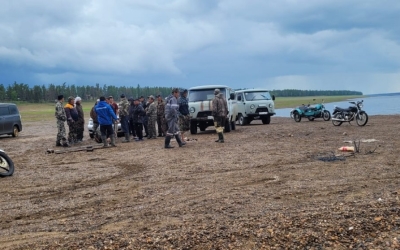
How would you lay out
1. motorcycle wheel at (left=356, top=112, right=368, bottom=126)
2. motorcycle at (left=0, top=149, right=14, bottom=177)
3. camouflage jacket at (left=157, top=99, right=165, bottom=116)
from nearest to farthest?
motorcycle at (left=0, top=149, right=14, bottom=177)
camouflage jacket at (left=157, top=99, right=165, bottom=116)
motorcycle wheel at (left=356, top=112, right=368, bottom=126)

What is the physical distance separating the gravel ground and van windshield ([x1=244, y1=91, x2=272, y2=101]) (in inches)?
583

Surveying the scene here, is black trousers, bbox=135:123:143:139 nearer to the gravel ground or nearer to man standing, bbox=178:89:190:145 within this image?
man standing, bbox=178:89:190:145

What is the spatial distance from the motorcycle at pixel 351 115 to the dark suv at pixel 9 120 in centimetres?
1573

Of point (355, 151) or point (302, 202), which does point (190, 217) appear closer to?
point (302, 202)

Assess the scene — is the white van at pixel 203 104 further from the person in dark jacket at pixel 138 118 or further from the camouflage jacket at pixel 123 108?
the camouflage jacket at pixel 123 108

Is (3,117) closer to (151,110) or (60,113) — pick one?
(60,113)

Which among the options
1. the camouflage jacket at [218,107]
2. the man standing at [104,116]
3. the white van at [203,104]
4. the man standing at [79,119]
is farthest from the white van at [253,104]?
the man standing at [104,116]

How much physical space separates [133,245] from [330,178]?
3999mm

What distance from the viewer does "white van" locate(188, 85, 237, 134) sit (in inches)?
723

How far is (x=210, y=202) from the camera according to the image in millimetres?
5734

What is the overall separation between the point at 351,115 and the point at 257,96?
6.47m

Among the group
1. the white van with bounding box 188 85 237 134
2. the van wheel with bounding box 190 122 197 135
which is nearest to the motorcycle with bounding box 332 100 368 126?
the white van with bounding box 188 85 237 134

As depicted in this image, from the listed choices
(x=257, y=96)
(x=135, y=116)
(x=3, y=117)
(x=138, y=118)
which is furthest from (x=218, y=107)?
(x=3, y=117)

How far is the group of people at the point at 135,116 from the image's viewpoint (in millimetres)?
13183
